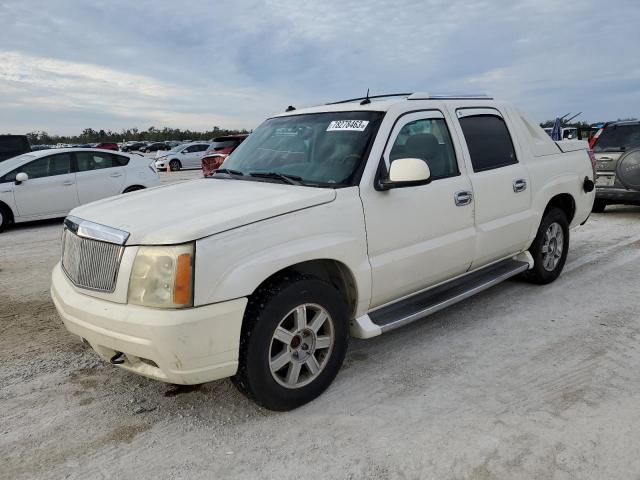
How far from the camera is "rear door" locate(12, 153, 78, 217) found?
10.1 metres

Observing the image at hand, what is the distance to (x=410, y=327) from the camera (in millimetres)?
4371

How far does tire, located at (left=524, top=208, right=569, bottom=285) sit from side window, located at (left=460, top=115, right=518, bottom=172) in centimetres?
84

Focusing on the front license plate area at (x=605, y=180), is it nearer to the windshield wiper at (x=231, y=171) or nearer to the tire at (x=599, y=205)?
the tire at (x=599, y=205)

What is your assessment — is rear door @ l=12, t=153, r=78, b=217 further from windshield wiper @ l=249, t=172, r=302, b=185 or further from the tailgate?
the tailgate

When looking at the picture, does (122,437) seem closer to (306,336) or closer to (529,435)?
(306,336)

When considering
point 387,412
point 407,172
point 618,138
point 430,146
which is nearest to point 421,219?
point 407,172

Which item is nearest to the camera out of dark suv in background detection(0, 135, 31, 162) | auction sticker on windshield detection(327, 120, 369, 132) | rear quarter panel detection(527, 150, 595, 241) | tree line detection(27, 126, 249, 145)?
auction sticker on windshield detection(327, 120, 369, 132)

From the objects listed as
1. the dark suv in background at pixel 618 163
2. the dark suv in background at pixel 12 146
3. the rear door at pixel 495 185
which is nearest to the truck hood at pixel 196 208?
the rear door at pixel 495 185

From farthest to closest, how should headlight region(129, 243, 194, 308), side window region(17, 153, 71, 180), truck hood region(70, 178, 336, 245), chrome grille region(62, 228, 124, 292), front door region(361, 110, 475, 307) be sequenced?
side window region(17, 153, 71, 180) → front door region(361, 110, 475, 307) → chrome grille region(62, 228, 124, 292) → truck hood region(70, 178, 336, 245) → headlight region(129, 243, 194, 308)

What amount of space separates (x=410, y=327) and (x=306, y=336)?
1.49 meters

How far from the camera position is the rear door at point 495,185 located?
421 cm

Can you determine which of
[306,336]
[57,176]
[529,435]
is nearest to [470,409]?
[529,435]

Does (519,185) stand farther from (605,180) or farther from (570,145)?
(605,180)

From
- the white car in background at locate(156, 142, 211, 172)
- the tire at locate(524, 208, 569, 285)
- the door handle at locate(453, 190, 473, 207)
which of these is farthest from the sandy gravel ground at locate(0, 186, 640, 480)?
the white car in background at locate(156, 142, 211, 172)
